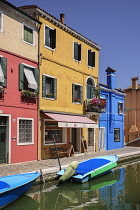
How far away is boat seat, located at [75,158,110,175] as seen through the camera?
1333 centimetres

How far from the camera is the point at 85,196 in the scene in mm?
11148

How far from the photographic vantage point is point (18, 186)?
9461mm

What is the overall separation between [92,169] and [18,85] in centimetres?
613

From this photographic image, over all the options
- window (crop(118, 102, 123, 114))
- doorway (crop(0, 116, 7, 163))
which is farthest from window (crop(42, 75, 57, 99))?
window (crop(118, 102, 123, 114))

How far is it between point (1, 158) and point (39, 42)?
7.38 m

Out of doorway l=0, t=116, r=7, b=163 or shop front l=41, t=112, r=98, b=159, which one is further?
shop front l=41, t=112, r=98, b=159

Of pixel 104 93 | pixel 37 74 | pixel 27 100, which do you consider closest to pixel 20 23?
pixel 37 74

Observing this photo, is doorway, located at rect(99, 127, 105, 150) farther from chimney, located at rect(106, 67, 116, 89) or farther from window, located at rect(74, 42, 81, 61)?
window, located at rect(74, 42, 81, 61)

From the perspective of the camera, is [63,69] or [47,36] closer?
[47,36]

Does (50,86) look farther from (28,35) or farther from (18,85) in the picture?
(28,35)

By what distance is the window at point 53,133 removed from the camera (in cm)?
1752

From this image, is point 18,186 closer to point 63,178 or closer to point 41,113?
point 63,178

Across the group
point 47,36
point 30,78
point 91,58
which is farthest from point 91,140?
point 47,36

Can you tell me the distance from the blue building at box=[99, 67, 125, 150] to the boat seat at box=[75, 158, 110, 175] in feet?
29.4
